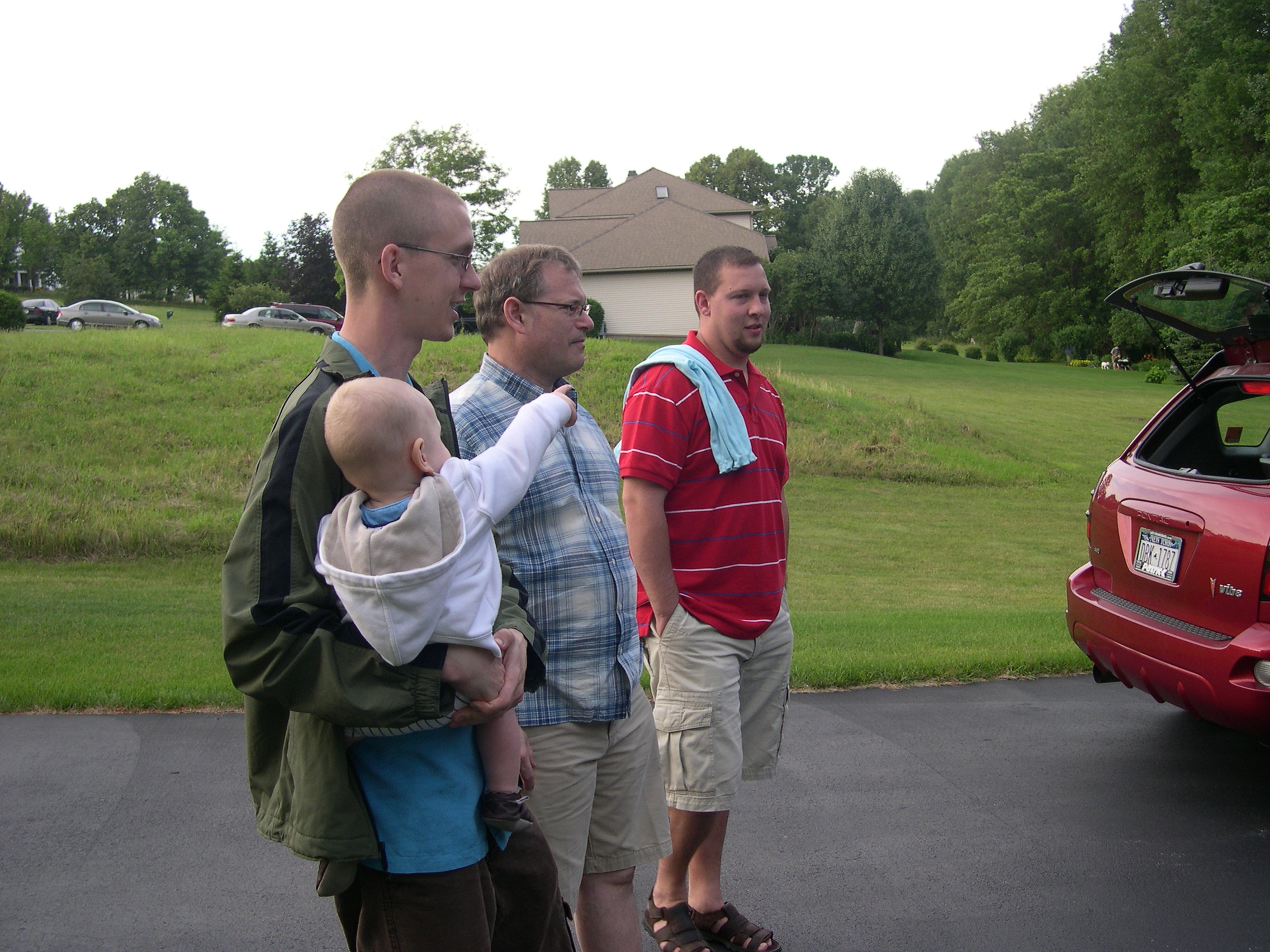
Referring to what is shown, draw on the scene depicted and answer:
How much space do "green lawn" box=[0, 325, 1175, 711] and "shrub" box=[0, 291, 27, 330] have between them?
850 cm

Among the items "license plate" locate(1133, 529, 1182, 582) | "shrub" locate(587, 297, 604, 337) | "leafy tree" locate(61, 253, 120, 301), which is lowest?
"license plate" locate(1133, 529, 1182, 582)

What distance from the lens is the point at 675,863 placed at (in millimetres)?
3611

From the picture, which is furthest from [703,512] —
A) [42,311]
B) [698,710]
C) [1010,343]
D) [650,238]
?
[1010,343]

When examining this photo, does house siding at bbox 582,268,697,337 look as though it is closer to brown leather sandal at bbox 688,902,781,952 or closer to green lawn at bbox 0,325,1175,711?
green lawn at bbox 0,325,1175,711

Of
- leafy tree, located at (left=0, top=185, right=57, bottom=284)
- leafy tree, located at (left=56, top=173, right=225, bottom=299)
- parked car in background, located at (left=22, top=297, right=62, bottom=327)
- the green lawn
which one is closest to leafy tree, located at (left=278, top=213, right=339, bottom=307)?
parked car in background, located at (left=22, top=297, right=62, bottom=327)

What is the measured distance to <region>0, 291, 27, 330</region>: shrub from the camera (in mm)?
31469

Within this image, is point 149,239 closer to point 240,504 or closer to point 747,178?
point 747,178

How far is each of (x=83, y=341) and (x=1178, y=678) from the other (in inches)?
982

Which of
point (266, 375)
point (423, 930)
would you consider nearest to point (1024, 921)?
point (423, 930)

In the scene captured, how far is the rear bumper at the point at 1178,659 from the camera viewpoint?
13.9 feet

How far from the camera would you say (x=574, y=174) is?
12450 cm

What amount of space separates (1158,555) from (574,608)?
3251 mm

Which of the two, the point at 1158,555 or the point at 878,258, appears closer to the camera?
the point at 1158,555

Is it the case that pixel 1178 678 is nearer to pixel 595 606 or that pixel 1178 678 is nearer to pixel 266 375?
pixel 595 606
